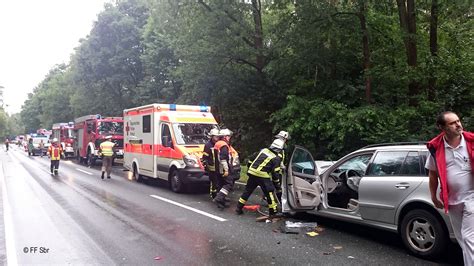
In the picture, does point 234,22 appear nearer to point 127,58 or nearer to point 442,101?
point 442,101

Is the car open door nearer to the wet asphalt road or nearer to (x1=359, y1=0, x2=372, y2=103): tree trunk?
the wet asphalt road

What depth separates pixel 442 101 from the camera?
11.8 metres

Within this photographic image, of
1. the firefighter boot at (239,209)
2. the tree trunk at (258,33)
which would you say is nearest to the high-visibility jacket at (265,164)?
the firefighter boot at (239,209)

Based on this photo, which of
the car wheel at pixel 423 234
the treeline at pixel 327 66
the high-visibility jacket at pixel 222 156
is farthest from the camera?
the treeline at pixel 327 66

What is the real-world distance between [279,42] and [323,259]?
36.0ft

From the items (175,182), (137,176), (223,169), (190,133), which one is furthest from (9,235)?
(137,176)

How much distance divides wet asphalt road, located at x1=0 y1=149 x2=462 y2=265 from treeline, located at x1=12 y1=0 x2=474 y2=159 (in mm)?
5003

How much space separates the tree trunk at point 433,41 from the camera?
1211 cm

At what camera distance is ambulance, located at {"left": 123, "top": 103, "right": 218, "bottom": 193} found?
11.2 meters

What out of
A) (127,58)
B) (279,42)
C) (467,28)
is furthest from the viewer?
(127,58)

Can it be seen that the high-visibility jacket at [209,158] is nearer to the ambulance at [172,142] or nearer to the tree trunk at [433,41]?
the ambulance at [172,142]

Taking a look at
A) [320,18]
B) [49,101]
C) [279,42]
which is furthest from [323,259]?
[49,101]

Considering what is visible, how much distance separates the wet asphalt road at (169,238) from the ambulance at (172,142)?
1.21 m

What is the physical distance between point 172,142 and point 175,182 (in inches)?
44.5
